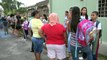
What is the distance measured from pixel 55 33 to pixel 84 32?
86cm

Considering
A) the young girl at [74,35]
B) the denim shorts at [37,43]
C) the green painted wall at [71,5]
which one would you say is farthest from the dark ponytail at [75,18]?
the green painted wall at [71,5]

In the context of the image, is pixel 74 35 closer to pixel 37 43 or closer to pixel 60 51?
pixel 60 51

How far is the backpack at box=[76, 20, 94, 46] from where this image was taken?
266 inches

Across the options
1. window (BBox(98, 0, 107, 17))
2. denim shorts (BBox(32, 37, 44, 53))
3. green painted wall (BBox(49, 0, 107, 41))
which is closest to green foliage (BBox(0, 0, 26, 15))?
green painted wall (BBox(49, 0, 107, 41))

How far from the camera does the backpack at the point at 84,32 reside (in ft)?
22.2

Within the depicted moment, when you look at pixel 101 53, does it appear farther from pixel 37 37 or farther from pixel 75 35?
pixel 75 35

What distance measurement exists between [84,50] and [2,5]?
47.0 metres

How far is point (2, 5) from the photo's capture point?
52.9 m

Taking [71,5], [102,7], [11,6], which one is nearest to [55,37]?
[102,7]

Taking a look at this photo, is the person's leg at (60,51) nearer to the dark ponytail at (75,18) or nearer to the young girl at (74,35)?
the young girl at (74,35)

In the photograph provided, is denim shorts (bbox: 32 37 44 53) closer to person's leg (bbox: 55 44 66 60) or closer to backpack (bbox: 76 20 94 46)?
person's leg (bbox: 55 44 66 60)

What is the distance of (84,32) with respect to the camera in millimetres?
6789

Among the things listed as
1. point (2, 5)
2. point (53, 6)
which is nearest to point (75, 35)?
point (53, 6)

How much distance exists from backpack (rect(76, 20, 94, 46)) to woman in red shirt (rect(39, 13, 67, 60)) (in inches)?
25.0
